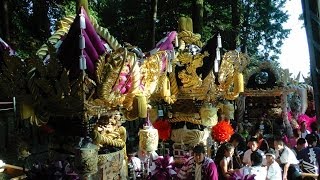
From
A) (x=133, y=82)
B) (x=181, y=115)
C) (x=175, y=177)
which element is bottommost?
(x=175, y=177)

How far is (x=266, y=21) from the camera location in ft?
83.5

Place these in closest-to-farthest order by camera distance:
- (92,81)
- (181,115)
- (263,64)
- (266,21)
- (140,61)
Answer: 1. (92,81)
2. (140,61)
3. (181,115)
4. (263,64)
5. (266,21)

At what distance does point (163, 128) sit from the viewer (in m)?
8.93

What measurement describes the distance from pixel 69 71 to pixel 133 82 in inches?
38.3

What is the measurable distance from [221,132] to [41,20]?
857cm

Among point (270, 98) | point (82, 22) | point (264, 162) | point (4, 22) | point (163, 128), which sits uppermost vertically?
point (4, 22)

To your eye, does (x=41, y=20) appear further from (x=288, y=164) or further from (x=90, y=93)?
(x=288, y=164)

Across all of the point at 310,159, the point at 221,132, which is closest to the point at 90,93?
the point at 310,159

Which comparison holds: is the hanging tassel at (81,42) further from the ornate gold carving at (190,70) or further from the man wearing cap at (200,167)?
the ornate gold carving at (190,70)

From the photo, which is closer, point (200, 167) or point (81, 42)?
point (81, 42)

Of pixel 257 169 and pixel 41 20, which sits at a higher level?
pixel 41 20

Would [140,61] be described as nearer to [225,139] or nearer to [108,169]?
[108,169]

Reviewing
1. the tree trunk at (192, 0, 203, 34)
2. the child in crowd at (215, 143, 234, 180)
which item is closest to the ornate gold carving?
the child in crowd at (215, 143, 234, 180)

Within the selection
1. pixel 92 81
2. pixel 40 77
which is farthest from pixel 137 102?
pixel 40 77
